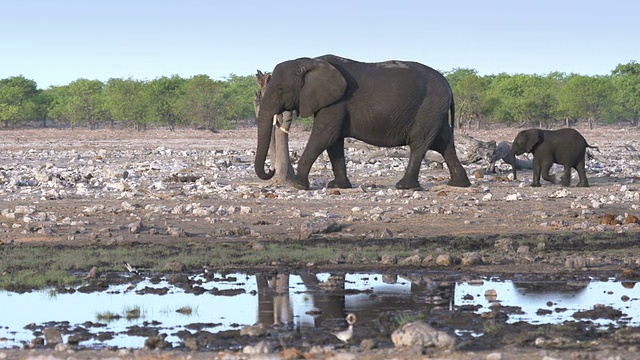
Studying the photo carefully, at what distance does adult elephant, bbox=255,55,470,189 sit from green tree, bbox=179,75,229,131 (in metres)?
44.1

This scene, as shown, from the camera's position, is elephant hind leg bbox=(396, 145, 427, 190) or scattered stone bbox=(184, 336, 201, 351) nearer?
scattered stone bbox=(184, 336, 201, 351)

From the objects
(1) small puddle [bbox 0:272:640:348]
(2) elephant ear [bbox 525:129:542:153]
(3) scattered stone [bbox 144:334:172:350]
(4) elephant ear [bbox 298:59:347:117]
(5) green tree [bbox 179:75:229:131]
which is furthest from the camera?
(5) green tree [bbox 179:75:229:131]

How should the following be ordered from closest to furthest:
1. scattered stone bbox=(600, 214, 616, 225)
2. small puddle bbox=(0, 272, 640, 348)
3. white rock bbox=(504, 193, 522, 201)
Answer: small puddle bbox=(0, 272, 640, 348), scattered stone bbox=(600, 214, 616, 225), white rock bbox=(504, 193, 522, 201)

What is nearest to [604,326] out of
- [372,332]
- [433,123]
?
[372,332]

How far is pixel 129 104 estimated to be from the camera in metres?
70.1

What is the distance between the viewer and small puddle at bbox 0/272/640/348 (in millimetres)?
8641

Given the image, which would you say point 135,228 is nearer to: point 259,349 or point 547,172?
point 259,349

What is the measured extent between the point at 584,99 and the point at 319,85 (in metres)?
55.1

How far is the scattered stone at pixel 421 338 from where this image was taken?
299 inches

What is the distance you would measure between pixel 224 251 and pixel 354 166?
508 inches

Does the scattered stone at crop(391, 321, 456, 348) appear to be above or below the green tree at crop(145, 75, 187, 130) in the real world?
below

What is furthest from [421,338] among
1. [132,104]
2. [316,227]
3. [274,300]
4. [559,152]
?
[132,104]

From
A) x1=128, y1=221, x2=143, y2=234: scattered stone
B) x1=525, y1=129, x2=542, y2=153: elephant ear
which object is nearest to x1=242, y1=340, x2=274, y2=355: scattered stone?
x1=128, y1=221, x2=143, y2=234: scattered stone

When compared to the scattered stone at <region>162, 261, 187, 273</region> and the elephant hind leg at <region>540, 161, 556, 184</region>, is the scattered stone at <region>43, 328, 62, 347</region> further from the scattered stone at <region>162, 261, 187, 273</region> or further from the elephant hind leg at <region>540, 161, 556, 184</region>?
the elephant hind leg at <region>540, 161, 556, 184</region>
